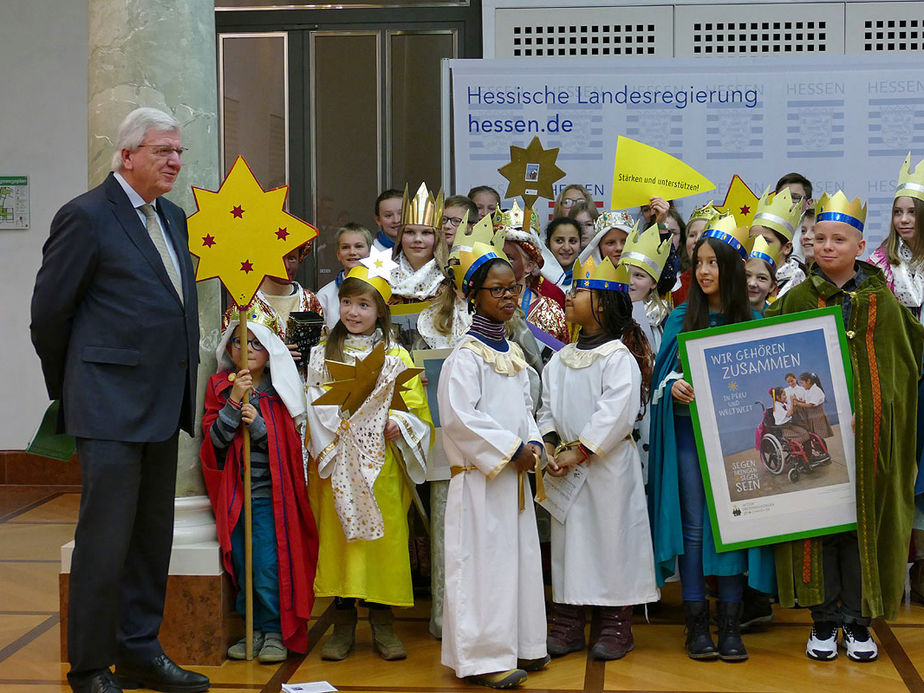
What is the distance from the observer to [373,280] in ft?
14.1

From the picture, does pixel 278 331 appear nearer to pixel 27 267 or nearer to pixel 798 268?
pixel 798 268

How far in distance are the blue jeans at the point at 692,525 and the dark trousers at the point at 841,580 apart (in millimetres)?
295

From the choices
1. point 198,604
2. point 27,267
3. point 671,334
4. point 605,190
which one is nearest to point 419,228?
point 671,334

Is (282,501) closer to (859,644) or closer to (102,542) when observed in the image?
(102,542)

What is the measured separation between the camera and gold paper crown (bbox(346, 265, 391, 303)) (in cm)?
430

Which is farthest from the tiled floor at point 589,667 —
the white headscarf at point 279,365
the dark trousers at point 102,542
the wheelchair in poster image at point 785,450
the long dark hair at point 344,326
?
the long dark hair at point 344,326

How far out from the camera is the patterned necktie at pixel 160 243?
3.76m

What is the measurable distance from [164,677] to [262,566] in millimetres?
566

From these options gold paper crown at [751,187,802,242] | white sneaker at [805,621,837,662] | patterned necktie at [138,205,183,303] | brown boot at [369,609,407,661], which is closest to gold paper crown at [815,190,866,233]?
gold paper crown at [751,187,802,242]

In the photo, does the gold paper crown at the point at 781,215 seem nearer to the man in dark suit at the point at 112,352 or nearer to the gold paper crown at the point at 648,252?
the gold paper crown at the point at 648,252

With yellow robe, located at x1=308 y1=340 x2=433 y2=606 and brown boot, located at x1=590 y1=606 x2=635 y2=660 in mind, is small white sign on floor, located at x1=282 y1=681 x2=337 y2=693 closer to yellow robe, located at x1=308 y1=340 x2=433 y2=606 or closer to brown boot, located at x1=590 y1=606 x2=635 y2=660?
yellow robe, located at x1=308 y1=340 x2=433 y2=606

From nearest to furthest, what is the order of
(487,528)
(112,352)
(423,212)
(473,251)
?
1. (112,352)
2. (487,528)
3. (473,251)
4. (423,212)

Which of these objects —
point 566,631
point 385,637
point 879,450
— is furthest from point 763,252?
point 385,637

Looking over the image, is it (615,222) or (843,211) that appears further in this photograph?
(615,222)
